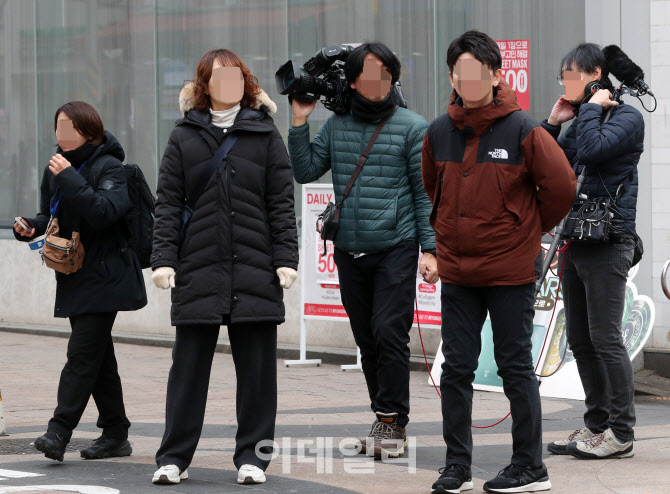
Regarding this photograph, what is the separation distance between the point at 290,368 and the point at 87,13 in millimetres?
→ 5409

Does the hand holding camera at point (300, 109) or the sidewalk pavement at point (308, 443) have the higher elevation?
the hand holding camera at point (300, 109)

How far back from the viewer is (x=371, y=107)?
6465 mm

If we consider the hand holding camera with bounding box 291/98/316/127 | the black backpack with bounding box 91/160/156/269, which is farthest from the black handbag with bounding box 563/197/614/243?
the black backpack with bounding box 91/160/156/269

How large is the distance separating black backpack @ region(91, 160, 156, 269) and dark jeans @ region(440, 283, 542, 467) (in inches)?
70.9

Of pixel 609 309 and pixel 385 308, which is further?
pixel 385 308

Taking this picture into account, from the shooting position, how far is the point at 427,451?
260 inches

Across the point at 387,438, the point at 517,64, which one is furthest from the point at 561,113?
the point at 517,64

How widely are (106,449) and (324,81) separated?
87.5 inches

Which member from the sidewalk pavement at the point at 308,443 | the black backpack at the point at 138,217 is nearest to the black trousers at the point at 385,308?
the sidewalk pavement at the point at 308,443

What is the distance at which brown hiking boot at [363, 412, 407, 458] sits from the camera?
6363 mm

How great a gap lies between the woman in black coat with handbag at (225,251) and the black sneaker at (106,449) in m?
0.81

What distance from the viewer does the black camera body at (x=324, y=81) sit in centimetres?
634

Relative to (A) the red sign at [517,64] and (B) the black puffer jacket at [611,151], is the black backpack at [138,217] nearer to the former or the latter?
(B) the black puffer jacket at [611,151]

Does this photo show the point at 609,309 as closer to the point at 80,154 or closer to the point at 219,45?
the point at 80,154
